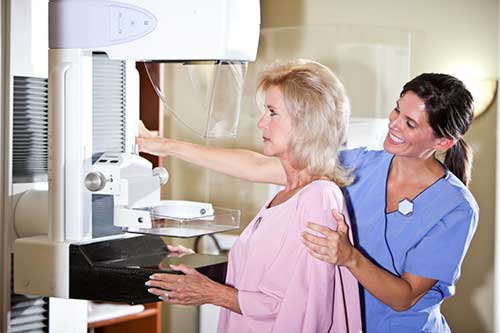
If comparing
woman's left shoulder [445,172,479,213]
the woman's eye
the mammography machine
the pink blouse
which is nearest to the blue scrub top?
woman's left shoulder [445,172,479,213]

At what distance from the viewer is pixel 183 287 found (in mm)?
1623

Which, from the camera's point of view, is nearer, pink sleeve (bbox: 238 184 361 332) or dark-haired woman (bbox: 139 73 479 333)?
pink sleeve (bbox: 238 184 361 332)

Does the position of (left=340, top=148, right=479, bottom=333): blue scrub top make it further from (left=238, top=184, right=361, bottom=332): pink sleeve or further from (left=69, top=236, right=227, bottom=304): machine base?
(left=69, top=236, right=227, bottom=304): machine base

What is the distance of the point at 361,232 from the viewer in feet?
6.41

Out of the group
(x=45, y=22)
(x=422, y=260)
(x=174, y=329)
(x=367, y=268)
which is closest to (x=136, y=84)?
(x=45, y=22)

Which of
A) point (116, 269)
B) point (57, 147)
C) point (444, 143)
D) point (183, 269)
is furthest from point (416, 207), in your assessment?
point (57, 147)

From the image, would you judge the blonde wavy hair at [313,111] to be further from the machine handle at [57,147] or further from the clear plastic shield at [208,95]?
the machine handle at [57,147]

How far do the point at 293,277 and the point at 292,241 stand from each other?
2.8 inches

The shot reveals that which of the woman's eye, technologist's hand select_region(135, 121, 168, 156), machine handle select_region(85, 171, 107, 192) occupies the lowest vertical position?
machine handle select_region(85, 171, 107, 192)

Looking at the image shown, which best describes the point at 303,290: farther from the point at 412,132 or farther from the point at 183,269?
the point at 412,132

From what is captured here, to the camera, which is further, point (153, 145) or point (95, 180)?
point (153, 145)

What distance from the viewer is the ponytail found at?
1.94m

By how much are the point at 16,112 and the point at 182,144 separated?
1.34ft

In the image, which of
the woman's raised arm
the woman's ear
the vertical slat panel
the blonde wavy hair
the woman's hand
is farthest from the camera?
the woman's raised arm
